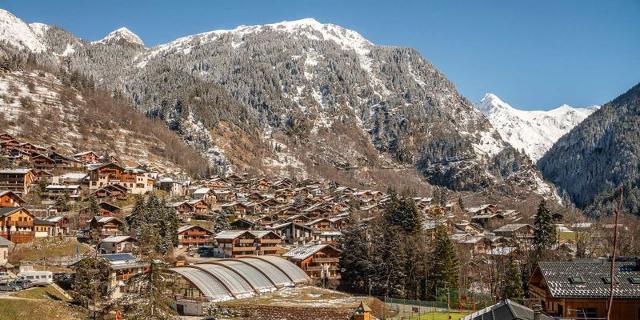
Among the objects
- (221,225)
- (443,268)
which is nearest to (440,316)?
(443,268)

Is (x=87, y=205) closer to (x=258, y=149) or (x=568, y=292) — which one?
(x=568, y=292)


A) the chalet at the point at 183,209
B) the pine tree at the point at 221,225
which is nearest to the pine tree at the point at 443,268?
the pine tree at the point at 221,225

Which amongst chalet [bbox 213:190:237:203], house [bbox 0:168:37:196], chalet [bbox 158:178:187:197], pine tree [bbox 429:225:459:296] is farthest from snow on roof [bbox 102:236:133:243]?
chalet [bbox 213:190:237:203]

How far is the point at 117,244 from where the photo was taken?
59781mm

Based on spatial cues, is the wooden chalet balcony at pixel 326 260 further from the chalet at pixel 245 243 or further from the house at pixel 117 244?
the house at pixel 117 244

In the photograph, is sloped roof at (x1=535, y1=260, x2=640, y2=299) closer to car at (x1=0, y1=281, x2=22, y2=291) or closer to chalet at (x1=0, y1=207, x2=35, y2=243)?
car at (x1=0, y1=281, x2=22, y2=291)

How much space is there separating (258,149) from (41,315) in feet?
516

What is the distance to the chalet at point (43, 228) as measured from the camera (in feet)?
192

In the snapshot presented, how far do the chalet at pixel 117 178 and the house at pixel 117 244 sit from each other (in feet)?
87.0

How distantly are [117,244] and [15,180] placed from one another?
2744cm

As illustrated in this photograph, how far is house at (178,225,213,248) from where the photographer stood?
71812 millimetres

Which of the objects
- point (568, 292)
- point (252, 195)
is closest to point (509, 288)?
point (568, 292)

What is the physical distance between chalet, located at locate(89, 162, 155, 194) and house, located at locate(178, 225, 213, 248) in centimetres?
2004

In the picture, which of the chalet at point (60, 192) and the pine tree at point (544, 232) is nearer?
the pine tree at point (544, 232)
